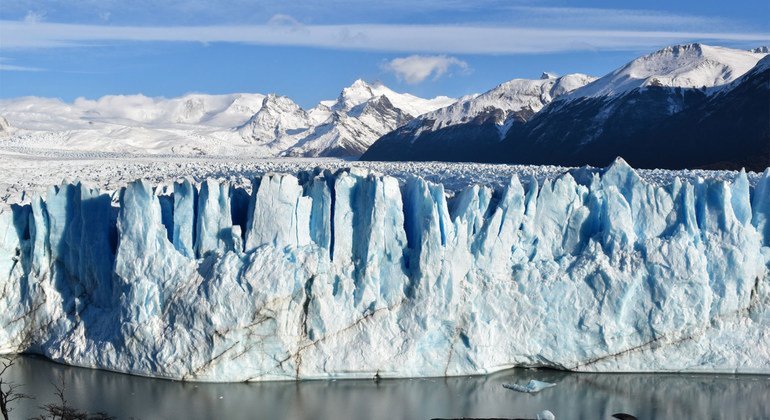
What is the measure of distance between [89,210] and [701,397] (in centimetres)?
1090

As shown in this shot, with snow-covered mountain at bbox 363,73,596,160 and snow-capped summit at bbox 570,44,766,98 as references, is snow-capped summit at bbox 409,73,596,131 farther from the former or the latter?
snow-capped summit at bbox 570,44,766,98

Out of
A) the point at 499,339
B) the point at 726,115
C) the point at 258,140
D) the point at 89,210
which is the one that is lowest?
the point at 499,339

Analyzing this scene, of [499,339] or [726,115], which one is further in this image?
[726,115]

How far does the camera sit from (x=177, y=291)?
14609mm

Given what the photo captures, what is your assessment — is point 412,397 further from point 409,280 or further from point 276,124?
point 276,124

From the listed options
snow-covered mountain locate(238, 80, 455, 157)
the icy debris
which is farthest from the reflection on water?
snow-covered mountain locate(238, 80, 455, 157)

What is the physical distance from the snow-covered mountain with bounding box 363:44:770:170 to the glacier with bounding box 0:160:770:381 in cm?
1639

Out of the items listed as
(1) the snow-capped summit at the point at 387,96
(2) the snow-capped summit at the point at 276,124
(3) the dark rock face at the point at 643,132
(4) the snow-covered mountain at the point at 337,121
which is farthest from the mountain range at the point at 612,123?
(1) the snow-capped summit at the point at 387,96

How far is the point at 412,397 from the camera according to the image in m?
14.0

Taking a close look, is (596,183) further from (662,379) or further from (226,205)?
(226,205)

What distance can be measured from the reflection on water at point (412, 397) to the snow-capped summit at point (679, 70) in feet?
90.9

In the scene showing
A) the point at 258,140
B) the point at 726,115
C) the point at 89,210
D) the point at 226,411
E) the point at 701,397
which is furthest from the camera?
the point at 258,140

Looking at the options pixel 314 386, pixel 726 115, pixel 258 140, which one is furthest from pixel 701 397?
pixel 258 140

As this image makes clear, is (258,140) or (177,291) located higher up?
(258,140)
